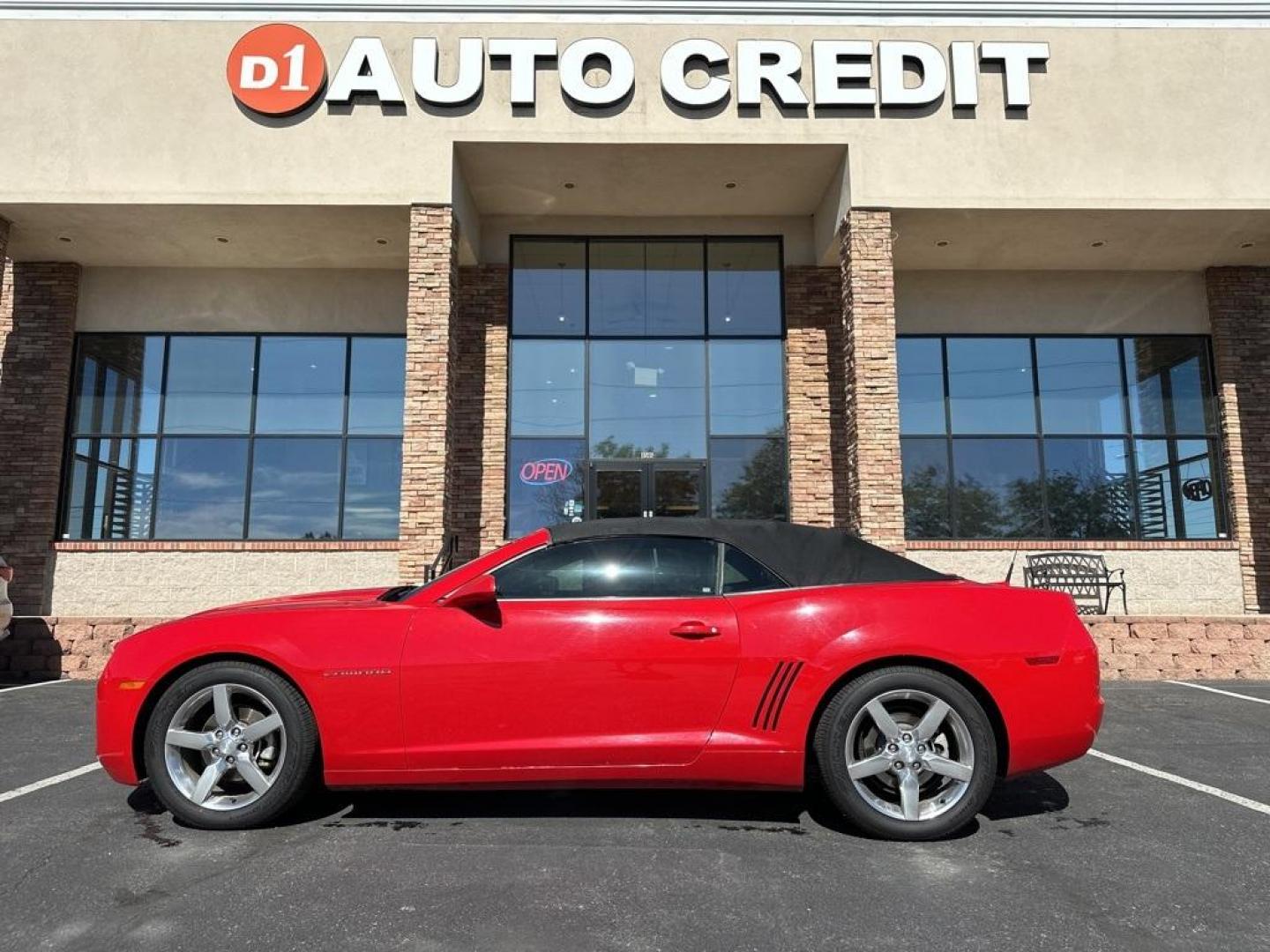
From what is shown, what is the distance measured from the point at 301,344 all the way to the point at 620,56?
6968mm

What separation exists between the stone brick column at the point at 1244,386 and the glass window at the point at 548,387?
10.6 metres

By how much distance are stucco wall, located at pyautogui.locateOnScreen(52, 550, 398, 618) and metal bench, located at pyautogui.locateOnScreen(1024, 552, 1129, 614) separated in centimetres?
961

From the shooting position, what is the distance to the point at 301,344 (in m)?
12.7

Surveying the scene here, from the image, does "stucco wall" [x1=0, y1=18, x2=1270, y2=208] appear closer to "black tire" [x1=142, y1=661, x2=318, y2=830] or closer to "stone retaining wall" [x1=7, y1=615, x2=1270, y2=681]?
"stone retaining wall" [x1=7, y1=615, x2=1270, y2=681]

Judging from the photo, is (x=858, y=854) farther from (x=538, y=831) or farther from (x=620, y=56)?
(x=620, y=56)

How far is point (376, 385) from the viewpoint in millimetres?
12633

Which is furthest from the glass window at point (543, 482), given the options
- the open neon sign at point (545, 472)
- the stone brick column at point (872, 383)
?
the stone brick column at point (872, 383)

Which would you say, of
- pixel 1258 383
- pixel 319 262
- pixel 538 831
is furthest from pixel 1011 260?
pixel 538 831

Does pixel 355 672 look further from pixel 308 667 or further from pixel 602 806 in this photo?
pixel 602 806

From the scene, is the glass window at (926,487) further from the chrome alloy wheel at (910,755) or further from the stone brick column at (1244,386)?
the chrome alloy wheel at (910,755)

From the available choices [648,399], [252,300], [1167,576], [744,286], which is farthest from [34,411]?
[1167,576]

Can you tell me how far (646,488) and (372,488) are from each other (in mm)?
4540

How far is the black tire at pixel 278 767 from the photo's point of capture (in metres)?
3.15

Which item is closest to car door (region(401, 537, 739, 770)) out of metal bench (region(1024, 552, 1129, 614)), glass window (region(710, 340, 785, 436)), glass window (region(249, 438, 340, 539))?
glass window (region(710, 340, 785, 436))
